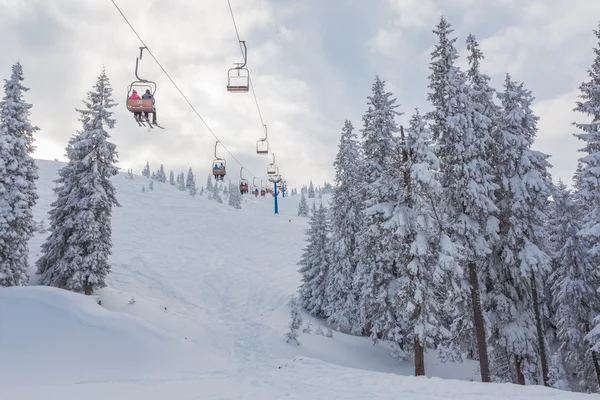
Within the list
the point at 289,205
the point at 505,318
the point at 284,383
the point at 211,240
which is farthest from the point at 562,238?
the point at 289,205

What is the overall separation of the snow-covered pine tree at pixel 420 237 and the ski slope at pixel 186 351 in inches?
123

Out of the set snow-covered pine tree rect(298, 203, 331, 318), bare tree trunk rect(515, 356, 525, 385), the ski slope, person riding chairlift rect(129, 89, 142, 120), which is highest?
person riding chairlift rect(129, 89, 142, 120)

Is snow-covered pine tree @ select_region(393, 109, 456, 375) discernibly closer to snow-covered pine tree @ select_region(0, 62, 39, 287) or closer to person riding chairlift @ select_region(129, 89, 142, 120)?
person riding chairlift @ select_region(129, 89, 142, 120)

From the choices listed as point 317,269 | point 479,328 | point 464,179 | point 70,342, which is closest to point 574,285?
point 479,328

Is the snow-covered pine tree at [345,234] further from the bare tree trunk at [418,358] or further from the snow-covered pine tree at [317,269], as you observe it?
the bare tree trunk at [418,358]

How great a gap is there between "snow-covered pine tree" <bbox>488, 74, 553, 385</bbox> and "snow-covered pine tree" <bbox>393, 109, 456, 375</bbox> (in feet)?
11.1

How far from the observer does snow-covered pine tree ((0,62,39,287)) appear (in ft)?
70.9

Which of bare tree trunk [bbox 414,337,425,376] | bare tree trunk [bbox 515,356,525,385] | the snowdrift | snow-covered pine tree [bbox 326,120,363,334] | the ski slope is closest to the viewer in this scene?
the ski slope

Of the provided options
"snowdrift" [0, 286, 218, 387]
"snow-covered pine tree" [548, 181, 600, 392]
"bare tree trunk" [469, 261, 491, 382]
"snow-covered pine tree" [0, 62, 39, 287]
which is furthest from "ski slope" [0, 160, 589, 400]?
"snow-covered pine tree" [548, 181, 600, 392]

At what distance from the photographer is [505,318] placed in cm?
1770

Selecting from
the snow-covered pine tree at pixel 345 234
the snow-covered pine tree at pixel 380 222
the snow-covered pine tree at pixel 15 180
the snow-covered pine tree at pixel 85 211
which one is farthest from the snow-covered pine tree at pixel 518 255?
the snow-covered pine tree at pixel 15 180

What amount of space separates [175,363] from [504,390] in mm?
12180

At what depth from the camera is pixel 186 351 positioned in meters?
16.8

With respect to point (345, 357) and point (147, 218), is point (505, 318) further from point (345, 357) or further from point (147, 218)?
point (147, 218)
